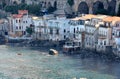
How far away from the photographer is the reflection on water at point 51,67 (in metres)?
45.1

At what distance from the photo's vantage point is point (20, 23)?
215 ft

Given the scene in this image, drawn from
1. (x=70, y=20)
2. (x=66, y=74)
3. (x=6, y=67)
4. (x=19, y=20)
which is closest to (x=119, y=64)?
(x=66, y=74)

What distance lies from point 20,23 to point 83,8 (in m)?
Result: 8.05

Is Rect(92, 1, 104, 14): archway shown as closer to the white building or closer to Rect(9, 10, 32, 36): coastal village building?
the white building

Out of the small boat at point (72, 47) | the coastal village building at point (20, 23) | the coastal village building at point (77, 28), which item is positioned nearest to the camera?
the small boat at point (72, 47)

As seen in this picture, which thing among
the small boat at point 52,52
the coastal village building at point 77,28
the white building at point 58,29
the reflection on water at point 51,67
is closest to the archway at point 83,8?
the white building at point 58,29

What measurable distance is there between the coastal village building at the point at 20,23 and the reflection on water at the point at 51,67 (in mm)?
9019

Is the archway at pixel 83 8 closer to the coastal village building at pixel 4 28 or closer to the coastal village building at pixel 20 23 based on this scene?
the coastal village building at pixel 20 23

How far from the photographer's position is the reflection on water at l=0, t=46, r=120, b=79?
45.1 m

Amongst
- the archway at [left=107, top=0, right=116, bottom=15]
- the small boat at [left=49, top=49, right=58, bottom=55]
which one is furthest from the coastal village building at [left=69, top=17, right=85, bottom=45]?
the archway at [left=107, top=0, right=116, bottom=15]

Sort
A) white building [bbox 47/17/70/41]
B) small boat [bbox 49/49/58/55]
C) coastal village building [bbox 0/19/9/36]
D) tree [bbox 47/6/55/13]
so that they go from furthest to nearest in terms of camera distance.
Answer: tree [bbox 47/6/55/13] → coastal village building [bbox 0/19/9/36] → white building [bbox 47/17/70/41] → small boat [bbox 49/49/58/55]

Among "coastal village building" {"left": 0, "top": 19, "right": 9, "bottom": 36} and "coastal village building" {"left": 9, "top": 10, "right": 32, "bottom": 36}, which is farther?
"coastal village building" {"left": 0, "top": 19, "right": 9, "bottom": 36}

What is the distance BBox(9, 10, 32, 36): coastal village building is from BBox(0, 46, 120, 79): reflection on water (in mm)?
9019

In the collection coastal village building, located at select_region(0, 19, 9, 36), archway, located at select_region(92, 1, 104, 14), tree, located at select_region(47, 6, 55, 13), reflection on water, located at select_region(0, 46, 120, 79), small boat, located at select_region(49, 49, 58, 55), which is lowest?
reflection on water, located at select_region(0, 46, 120, 79)
